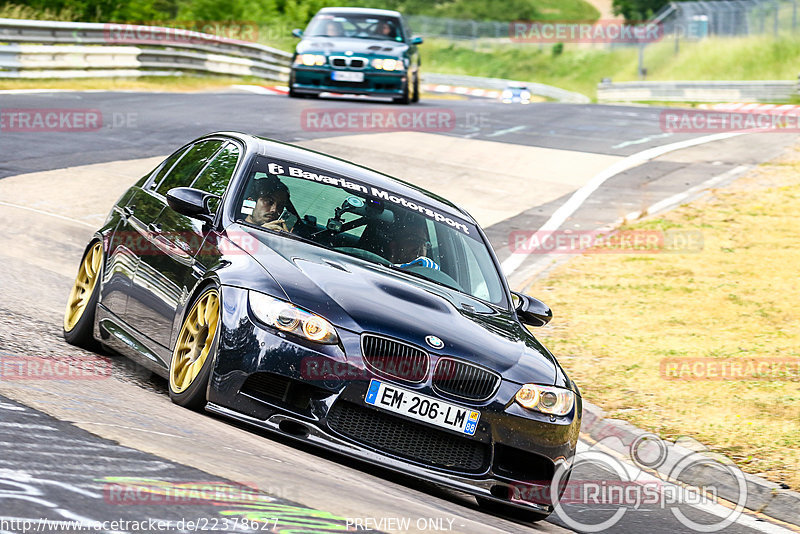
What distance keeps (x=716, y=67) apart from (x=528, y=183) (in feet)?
125

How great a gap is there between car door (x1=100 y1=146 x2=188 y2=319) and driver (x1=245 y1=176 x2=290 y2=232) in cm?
76

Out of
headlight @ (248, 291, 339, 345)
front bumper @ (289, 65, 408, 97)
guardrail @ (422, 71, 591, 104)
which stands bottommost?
guardrail @ (422, 71, 591, 104)

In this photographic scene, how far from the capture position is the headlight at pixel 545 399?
6.02 metres

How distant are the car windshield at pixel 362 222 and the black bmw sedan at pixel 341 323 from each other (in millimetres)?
10

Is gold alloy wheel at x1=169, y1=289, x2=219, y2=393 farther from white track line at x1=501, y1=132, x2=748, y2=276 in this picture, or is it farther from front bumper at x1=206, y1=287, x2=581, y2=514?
white track line at x1=501, y1=132, x2=748, y2=276

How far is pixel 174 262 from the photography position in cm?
682

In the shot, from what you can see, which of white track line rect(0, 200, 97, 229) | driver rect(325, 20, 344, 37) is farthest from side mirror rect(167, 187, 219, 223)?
driver rect(325, 20, 344, 37)

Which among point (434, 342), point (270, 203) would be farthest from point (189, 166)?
point (434, 342)

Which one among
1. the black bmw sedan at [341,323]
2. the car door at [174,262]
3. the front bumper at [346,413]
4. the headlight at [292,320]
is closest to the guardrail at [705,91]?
the black bmw sedan at [341,323]

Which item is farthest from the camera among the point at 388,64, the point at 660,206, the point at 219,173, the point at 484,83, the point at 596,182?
the point at 484,83

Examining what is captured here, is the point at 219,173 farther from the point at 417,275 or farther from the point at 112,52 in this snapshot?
the point at 112,52

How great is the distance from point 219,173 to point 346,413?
223 cm

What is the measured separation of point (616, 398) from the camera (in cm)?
911

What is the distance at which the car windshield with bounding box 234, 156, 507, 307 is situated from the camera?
22.9 ft
